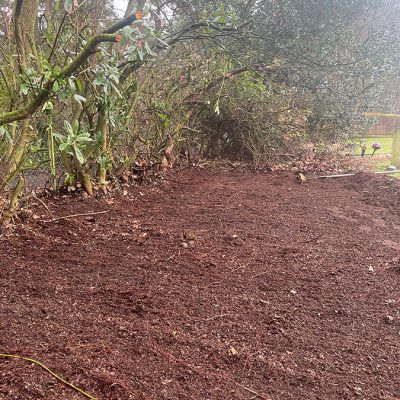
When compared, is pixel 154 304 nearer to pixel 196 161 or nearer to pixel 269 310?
pixel 269 310

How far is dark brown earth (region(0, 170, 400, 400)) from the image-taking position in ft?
5.80

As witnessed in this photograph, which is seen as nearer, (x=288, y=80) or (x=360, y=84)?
(x=288, y=80)

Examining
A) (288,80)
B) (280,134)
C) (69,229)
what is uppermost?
(288,80)

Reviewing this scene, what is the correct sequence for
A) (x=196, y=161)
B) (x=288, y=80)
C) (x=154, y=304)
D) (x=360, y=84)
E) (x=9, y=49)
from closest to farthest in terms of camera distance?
(x=154, y=304) → (x=9, y=49) → (x=288, y=80) → (x=196, y=161) → (x=360, y=84)

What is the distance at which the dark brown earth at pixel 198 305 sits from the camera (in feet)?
5.80

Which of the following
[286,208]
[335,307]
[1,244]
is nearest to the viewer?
[335,307]

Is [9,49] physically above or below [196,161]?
above

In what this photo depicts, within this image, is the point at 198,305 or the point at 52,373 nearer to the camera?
the point at 52,373

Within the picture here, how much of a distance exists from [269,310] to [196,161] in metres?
5.20

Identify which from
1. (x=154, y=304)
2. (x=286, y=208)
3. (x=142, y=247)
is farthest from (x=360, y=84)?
(x=154, y=304)

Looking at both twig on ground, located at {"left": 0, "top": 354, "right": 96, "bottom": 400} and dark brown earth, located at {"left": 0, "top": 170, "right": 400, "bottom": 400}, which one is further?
dark brown earth, located at {"left": 0, "top": 170, "right": 400, "bottom": 400}

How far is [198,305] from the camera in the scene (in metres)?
2.39

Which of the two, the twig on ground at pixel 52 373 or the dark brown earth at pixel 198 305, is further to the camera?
the dark brown earth at pixel 198 305

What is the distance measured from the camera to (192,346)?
2.00 metres
